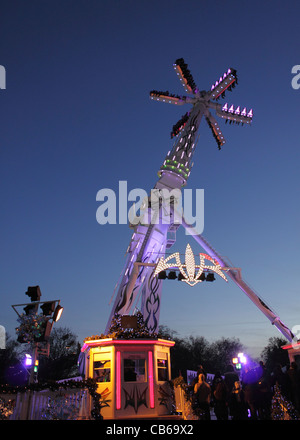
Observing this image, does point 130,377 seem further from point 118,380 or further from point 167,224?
point 167,224

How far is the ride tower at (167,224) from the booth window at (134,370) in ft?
22.3

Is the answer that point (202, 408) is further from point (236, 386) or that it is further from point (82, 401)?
point (82, 401)

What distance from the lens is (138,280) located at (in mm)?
22797

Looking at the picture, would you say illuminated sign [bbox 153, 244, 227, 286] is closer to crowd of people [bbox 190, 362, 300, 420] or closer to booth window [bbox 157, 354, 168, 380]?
booth window [bbox 157, 354, 168, 380]

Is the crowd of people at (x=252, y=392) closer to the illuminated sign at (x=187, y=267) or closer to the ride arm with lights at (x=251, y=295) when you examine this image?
the illuminated sign at (x=187, y=267)

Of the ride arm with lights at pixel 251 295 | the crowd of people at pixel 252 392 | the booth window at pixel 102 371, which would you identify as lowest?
the crowd of people at pixel 252 392

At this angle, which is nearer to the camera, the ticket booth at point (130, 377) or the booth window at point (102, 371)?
the ticket booth at point (130, 377)

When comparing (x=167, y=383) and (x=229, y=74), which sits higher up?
(x=229, y=74)

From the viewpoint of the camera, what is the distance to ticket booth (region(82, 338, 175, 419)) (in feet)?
42.1

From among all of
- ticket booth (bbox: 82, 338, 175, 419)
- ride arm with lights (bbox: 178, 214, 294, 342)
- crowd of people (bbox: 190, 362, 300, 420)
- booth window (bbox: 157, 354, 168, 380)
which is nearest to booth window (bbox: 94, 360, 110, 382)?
ticket booth (bbox: 82, 338, 175, 419)

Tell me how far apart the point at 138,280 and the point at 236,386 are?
11602mm

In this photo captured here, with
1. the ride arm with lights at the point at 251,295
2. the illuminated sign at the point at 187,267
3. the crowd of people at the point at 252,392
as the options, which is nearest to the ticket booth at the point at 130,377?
the crowd of people at the point at 252,392

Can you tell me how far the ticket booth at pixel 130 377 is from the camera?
1282cm
